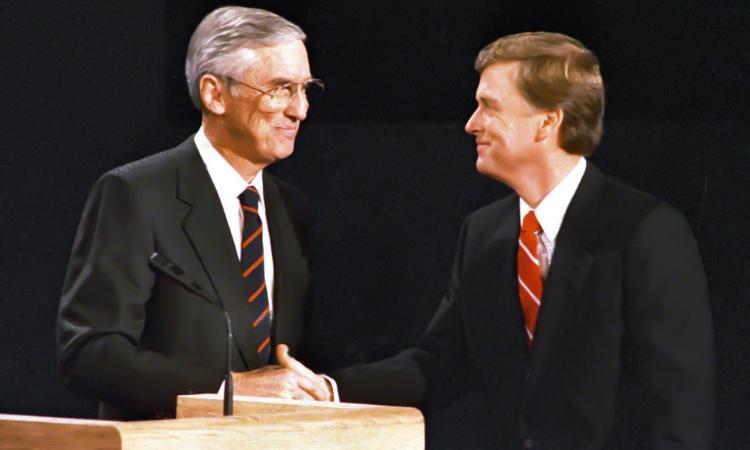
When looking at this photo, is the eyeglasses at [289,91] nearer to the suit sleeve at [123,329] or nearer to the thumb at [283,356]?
the suit sleeve at [123,329]

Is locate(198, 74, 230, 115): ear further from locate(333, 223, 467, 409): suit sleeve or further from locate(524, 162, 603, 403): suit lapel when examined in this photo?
locate(524, 162, 603, 403): suit lapel

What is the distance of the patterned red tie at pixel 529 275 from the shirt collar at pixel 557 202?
2 cm

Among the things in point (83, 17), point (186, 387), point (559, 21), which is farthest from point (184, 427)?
point (83, 17)

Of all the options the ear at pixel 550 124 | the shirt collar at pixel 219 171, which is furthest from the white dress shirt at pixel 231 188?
the ear at pixel 550 124

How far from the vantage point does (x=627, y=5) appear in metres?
3.41

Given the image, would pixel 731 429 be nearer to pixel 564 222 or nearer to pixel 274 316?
pixel 564 222

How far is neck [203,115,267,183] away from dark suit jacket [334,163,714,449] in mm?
697

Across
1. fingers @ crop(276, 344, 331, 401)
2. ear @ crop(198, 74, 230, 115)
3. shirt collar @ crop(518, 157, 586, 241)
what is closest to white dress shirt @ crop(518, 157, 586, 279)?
shirt collar @ crop(518, 157, 586, 241)

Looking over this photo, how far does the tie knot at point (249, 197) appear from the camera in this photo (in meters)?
3.77

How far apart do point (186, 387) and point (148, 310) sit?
24 cm

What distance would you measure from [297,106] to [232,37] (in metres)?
0.27

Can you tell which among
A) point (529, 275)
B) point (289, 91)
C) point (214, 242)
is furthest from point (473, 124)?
point (214, 242)

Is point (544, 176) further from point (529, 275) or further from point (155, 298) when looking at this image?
point (155, 298)

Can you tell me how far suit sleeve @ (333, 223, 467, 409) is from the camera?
3.58 metres
